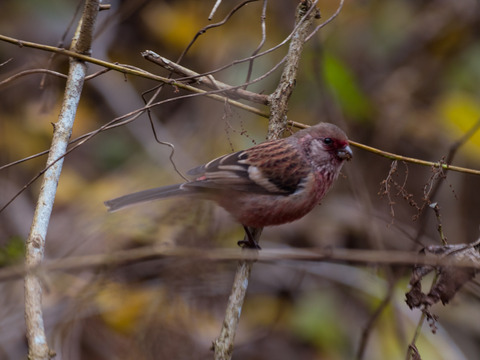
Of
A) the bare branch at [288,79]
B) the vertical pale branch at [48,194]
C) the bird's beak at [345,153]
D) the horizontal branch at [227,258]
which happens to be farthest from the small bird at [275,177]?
the horizontal branch at [227,258]

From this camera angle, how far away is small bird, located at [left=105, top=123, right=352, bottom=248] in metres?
3.95

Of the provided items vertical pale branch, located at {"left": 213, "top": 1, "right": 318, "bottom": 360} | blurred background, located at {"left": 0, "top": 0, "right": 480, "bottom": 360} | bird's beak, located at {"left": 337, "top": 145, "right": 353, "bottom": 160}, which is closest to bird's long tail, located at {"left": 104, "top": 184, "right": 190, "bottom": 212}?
vertical pale branch, located at {"left": 213, "top": 1, "right": 318, "bottom": 360}

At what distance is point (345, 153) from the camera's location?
166 inches

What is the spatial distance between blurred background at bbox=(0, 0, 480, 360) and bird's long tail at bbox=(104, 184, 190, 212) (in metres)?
0.99

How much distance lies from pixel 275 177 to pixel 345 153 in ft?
1.80

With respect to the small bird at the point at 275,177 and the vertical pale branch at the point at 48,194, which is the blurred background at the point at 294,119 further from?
the vertical pale branch at the point at 48,194

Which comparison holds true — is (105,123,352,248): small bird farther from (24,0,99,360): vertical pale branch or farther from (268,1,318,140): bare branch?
(24,0,99,360): vertical pale branch

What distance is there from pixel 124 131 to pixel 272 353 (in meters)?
3.30

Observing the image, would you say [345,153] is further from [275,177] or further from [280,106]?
[280,106]

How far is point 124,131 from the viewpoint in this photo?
7.33m

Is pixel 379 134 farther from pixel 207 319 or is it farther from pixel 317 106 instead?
pixel 207 319

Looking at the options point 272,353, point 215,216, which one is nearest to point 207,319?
point 215,216

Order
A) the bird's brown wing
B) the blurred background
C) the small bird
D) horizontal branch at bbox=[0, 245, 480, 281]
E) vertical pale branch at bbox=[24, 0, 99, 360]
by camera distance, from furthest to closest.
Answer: the blurred background < the bird's brown wing < the small bird < vertical pale branch at bbox=[24, 0, 99, 360] < horizontal branch at bbox=[0, 245, 480, 281]

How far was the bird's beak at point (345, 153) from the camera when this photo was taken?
4203 mm
